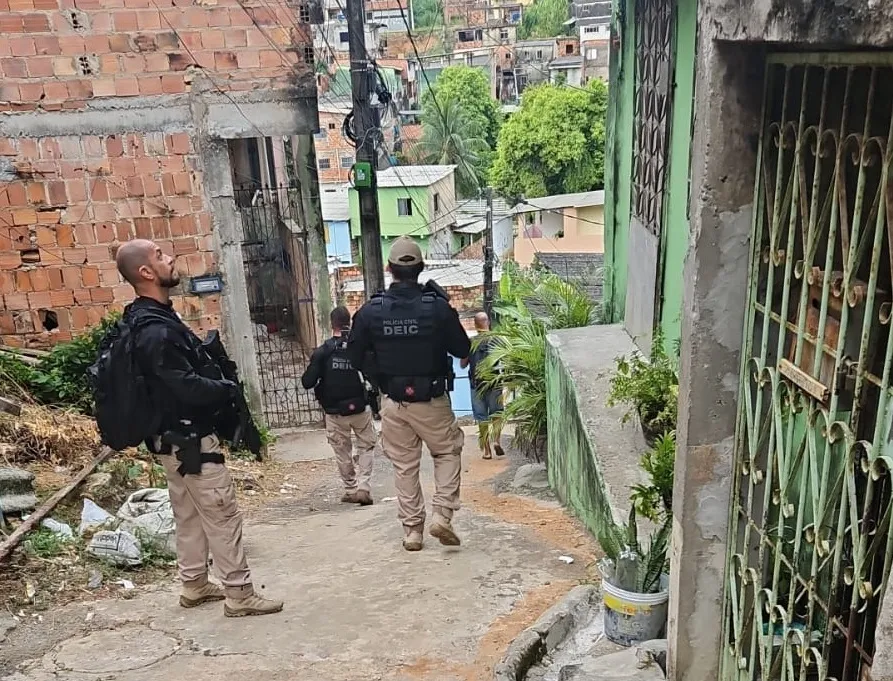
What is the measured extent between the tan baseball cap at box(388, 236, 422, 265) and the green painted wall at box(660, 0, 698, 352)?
5.22 feet

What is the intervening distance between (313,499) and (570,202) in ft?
89.9

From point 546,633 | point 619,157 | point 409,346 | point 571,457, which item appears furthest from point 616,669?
point 619,157

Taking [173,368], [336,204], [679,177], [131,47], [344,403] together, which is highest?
[131,47]

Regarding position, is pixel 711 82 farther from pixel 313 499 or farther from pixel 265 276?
pixel 265 276

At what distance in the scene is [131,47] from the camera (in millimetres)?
8305

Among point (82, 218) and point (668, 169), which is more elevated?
point (668, 169)

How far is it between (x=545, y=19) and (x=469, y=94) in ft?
71.0

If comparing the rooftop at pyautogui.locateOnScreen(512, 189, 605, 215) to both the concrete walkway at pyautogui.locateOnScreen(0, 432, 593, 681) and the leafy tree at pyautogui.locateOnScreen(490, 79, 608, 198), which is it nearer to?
the leafy tree at pyautogui.locateOnScreen(490, 79, 608, 198)


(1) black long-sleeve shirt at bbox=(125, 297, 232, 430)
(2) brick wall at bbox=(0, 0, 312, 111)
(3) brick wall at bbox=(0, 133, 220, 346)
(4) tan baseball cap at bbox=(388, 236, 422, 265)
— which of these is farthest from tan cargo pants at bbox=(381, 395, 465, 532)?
(2) brick wall at bbox=(0, 0, 312, 111)

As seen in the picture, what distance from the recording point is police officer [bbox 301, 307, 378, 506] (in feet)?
20.3

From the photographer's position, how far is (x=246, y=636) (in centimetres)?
376

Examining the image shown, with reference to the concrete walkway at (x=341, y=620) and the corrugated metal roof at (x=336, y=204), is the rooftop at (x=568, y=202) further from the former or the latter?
the concrete walkway at (x=341, y=620)

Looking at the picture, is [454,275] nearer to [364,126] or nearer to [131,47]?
[364,126]

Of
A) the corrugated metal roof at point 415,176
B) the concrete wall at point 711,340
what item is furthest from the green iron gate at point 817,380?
the corrugated metal roof at point 415,176
